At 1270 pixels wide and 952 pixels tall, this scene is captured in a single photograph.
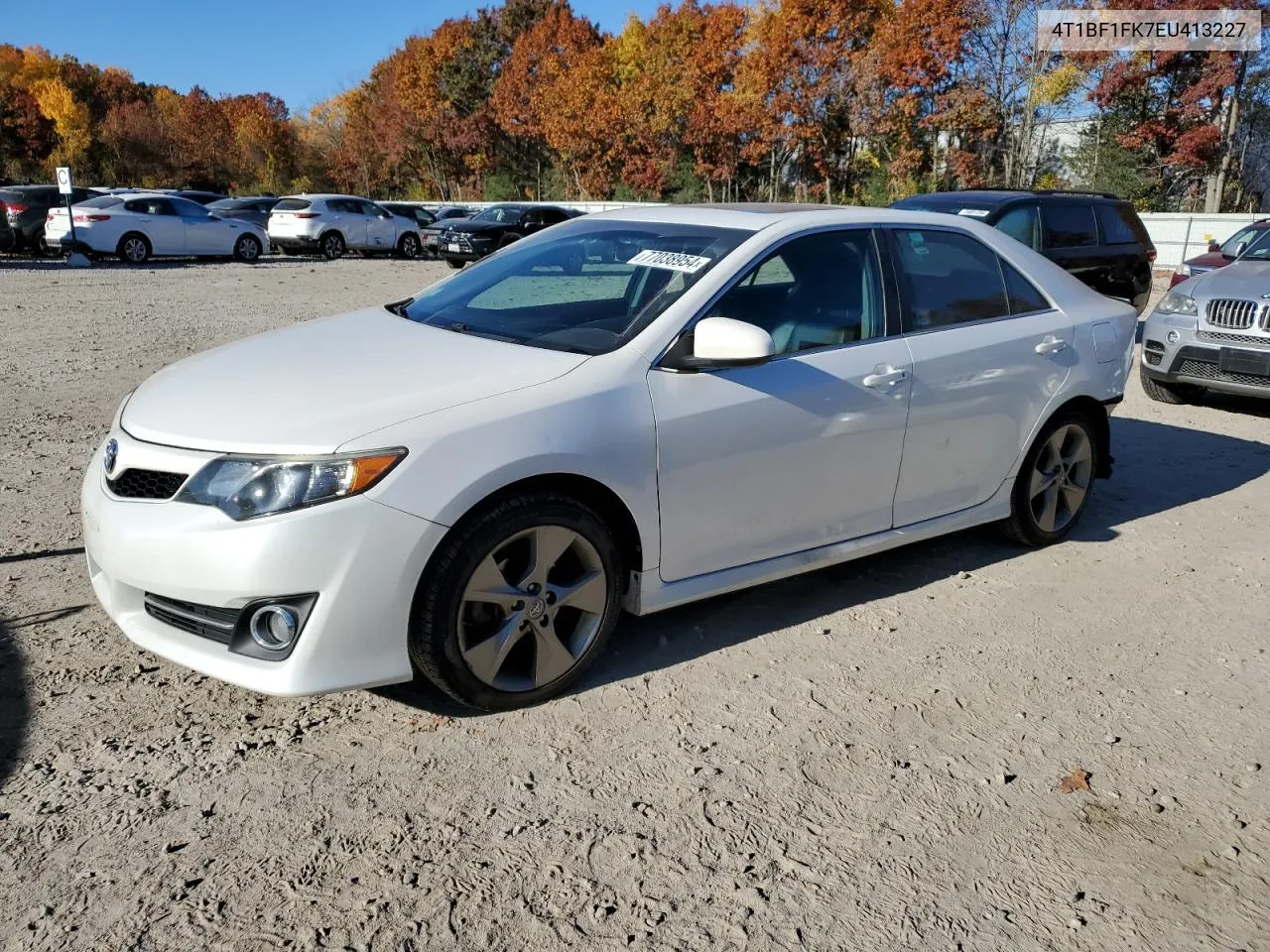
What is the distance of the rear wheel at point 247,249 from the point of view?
24.0 metres

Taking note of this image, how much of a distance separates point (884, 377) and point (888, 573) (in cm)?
110

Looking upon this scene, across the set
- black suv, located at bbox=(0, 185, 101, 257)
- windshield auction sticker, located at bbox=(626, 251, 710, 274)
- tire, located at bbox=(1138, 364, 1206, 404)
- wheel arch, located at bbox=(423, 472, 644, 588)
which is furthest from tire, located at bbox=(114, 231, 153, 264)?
wheel arch, located at bbox=(423, 472, 644, 588)

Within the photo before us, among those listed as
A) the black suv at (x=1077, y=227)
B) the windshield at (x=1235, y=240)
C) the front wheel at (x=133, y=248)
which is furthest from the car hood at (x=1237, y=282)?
the front wheel at (x=133, y=248)

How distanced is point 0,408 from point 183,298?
28.1ft

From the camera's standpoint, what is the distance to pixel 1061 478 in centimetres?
521

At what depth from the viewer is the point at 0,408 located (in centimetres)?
754

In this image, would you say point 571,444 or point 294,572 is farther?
point 571,444

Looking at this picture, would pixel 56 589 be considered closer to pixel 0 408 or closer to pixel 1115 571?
pixel 0 408

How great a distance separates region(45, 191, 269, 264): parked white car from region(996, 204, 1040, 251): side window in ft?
60.4

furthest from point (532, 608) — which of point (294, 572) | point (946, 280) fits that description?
point (946, 280)

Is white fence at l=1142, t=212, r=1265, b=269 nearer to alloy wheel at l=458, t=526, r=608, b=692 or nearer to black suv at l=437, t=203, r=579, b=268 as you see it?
black suv at l=437, t=203, r=579, b=268

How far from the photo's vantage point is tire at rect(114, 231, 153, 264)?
2186cm

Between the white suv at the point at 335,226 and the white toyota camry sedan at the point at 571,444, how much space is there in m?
22.8

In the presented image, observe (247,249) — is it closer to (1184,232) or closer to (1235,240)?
(1235,240)
